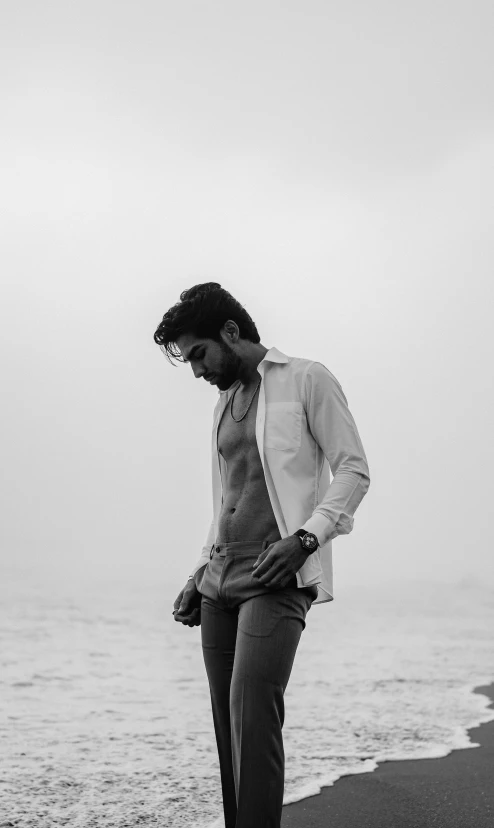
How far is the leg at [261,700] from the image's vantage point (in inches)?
77.7

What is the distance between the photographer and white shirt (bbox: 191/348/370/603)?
2.14m

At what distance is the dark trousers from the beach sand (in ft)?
3.54

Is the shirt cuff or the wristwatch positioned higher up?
the shirt cuff

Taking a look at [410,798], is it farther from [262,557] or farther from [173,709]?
[173,709]

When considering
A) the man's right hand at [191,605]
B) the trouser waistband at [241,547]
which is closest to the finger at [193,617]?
the man's right hand at [191,605]

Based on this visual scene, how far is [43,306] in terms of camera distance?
2808 cm

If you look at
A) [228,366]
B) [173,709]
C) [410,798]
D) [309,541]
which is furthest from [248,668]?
[173,709]

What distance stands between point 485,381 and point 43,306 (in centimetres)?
1398

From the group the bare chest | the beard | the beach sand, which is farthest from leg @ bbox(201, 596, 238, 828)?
the beach sand

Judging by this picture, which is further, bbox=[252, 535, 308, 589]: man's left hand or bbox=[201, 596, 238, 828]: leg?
bbox=[201, 596, 238, 828]: leg

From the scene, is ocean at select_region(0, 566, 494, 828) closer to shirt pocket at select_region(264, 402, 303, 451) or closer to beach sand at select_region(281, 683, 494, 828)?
beach sand at select_region(281, 683, 494, 828)

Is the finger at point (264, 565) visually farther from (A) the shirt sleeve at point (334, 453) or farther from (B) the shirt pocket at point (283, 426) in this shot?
(B) the shirt pocket at point (283, 426)

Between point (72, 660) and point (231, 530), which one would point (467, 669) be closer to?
point (72, 660)

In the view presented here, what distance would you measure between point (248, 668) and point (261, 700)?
0.25ft
